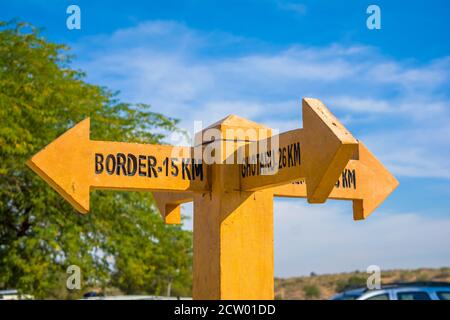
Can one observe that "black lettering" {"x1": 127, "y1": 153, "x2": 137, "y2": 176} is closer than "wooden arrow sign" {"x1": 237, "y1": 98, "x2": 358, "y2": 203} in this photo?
No

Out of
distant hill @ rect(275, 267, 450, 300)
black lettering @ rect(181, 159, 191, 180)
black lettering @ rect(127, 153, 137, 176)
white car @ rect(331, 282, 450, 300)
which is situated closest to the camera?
black lettering @ rect(127, 153, 137, 176)

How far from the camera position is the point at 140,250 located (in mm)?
21328

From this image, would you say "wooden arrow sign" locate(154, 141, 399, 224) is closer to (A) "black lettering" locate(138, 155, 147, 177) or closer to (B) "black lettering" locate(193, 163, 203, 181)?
(B) "black lettering" locate(193, 163, 203, 181)

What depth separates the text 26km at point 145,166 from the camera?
6520 mm

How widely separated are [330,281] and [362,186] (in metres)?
43.3

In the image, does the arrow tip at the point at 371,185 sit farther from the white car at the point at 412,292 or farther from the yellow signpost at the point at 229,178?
the white car at the point at 412,292

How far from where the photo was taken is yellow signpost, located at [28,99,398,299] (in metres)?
6.25

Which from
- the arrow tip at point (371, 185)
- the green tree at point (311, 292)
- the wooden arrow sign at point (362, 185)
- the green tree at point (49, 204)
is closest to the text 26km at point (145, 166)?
the wooden arrow sign at point (362, 185)

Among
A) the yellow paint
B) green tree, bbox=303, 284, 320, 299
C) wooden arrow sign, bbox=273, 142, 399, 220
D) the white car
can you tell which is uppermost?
wooden arrow sign, bbox=273, 142, 399, 220

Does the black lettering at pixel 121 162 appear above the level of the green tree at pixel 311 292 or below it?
above

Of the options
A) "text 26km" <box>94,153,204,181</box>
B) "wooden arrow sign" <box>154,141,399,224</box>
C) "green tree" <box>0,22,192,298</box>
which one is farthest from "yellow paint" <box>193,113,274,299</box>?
"green tree" <box>0,22,192,298</box>

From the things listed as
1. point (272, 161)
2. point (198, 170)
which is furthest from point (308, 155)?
point (198, 170)

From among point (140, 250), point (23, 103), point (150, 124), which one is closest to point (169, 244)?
point (140, 250)

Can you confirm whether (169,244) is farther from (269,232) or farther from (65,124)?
(269,232)
